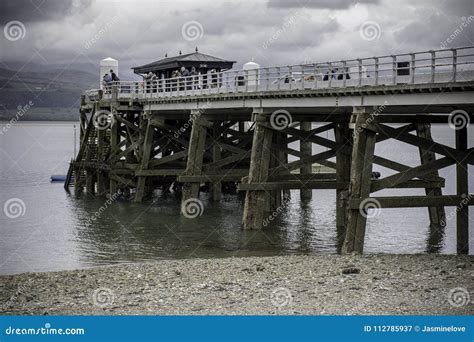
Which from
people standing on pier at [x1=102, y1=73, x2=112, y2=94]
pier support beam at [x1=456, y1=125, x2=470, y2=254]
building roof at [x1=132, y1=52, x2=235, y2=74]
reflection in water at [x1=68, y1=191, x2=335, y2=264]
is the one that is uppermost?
building roof at [x1=132, y1=52, x2=235, y2=74]

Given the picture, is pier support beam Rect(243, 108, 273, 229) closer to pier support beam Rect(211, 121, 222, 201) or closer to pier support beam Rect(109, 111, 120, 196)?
pier support beam Rect(211, 121, 222, 201)

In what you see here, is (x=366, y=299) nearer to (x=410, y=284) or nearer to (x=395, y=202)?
(x=410, y=284)

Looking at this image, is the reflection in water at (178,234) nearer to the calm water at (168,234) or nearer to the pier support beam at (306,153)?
the calm water at (168,234)

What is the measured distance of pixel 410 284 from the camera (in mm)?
15297

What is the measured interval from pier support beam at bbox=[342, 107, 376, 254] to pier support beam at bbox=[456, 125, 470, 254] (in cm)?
263

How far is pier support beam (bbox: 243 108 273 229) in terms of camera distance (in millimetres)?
25688

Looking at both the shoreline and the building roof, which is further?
the building roof

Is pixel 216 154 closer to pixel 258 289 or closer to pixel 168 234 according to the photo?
pixel 168 234

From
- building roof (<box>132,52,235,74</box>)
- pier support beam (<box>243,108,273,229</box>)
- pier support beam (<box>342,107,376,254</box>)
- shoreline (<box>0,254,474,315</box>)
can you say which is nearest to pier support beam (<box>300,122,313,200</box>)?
building roof (<box>132,52,235,74</box>)

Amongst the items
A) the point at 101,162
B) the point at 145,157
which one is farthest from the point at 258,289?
the point at 101,162

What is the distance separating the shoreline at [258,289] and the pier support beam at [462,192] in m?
4.01

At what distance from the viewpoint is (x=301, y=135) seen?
2778 centimetres

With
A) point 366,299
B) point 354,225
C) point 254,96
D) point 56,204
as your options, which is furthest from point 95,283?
point 56,204

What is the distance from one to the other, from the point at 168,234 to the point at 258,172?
3718 mm
